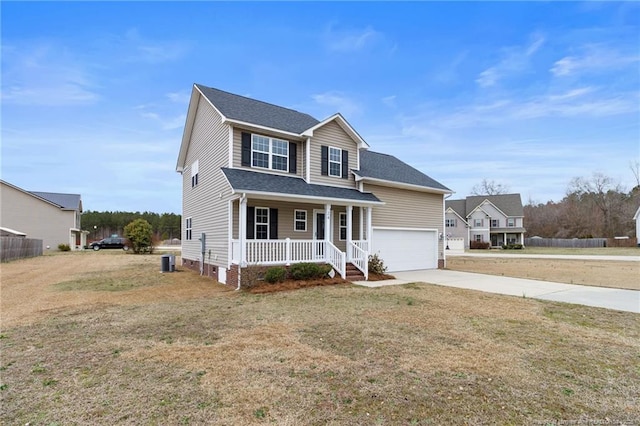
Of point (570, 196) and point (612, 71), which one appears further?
point (570, 196)

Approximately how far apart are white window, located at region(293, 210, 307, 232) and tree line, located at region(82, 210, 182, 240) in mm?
58704

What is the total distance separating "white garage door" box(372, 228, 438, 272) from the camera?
53.8ft

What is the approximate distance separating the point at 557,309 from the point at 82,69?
63.3ft

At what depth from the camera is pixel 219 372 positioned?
438 cm

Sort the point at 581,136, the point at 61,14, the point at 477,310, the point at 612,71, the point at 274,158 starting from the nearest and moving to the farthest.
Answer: the point at 477,310 → the point at 61,14 → the point at 274,158 → the point at 612,71 → the point at 581,136

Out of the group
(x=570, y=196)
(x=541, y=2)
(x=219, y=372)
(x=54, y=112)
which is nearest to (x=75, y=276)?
(x=54, y=112)

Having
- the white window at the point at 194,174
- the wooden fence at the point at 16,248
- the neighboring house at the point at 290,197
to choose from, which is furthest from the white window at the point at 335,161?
the wooden fence at the point at 16,248

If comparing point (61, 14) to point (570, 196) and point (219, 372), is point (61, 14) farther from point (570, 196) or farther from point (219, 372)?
point (570, 196)

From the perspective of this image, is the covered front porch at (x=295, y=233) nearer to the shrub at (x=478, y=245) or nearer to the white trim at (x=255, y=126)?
the white trim at (x=255, y=126)

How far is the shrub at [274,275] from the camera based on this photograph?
456 inches

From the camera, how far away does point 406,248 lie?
1730cm

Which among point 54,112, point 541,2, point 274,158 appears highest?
point 541,2

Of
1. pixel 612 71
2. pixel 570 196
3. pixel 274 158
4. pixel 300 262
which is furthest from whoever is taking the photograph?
pixel 570 196

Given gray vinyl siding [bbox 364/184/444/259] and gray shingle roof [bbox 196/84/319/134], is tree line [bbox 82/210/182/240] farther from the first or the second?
gray vinyl siding [bbox 364/184/444/259]
